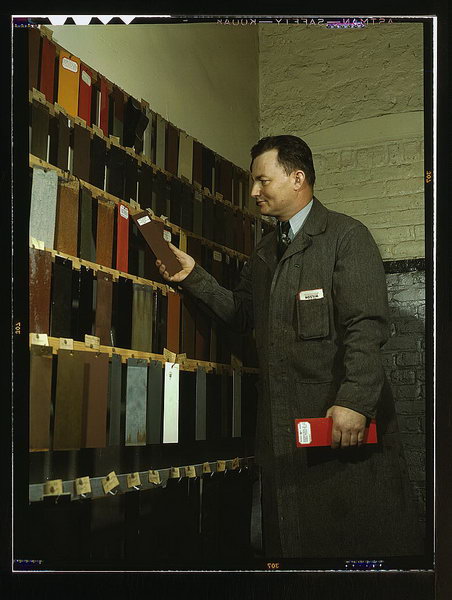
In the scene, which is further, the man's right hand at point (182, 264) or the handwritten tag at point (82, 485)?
the man's right hand at point (182, 264)

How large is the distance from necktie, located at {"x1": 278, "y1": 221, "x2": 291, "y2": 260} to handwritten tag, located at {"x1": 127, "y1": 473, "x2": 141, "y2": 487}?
2.21 ft

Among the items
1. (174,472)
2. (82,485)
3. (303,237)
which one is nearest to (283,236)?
(303,237)

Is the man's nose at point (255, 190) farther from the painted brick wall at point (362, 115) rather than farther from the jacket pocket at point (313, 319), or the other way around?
the jacket pocket at point (313, 319)

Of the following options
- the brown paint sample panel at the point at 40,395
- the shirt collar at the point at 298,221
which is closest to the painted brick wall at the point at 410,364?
the shirt collar at the point at 298,221

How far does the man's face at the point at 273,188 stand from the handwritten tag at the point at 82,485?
2.68ft

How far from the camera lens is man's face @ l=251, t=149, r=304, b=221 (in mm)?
2000

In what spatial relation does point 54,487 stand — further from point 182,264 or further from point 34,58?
point 34,58

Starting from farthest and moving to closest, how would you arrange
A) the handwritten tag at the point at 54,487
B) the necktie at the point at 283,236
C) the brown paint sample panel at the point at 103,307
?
the necktie at the point at 283,236 → the brown paint sample panel at the point at 103,307 → the handwritten tag at the point at 54,487

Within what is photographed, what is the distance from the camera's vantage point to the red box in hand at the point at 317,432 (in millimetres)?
1907

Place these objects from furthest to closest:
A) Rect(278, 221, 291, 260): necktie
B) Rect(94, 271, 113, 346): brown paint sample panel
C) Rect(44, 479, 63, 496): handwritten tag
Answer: Rect(278, 221, 291, 260): necktie, Rect(94, 271, 113, 346): brown paint sample panel, Rect(44, 479, 63, 496): handwritten tag

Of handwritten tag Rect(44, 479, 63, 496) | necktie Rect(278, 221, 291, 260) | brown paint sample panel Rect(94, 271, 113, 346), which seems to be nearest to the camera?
handwritten tag Rect(44, 479, 63, 496)

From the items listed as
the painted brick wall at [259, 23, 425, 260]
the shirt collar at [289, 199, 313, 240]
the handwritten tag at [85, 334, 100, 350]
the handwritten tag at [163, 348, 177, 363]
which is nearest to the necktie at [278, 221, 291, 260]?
the shirt collar at [289, 199, 313, 240]

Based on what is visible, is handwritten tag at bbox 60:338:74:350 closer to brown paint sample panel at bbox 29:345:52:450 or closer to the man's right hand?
brown paint sample panel at bbox 29:345:52:450

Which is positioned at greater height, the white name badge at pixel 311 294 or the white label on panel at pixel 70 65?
the white label on panel at pixel 70 65
